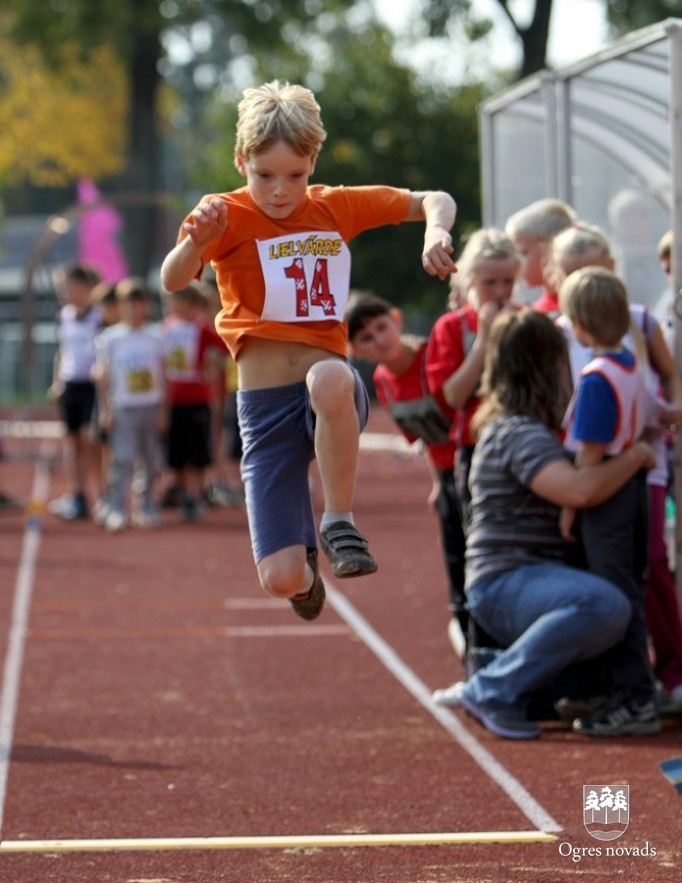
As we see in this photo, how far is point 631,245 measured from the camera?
8.20 m

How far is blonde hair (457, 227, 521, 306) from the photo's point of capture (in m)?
7.00

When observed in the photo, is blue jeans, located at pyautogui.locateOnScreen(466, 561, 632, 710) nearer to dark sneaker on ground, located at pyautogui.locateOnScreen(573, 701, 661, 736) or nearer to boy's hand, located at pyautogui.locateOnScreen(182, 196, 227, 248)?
dark sneaker on ground, located at pyautogui.locateOnScreen(573, 701, 661, 736)

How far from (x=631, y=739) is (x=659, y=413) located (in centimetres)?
134

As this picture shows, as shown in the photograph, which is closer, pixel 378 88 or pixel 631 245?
pixel 631 245

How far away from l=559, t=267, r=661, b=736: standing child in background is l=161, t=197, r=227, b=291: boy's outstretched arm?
2104 mm

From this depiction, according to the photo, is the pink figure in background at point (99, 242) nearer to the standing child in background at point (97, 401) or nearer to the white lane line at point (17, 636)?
the white lane line at point (17, 636)

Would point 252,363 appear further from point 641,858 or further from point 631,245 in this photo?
point 631,245

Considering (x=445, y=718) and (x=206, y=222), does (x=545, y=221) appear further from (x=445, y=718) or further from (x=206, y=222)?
(x=206, y=222)

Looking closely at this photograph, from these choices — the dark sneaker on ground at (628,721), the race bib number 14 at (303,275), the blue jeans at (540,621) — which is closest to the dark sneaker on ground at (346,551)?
the race bib number 14 at (303,275)

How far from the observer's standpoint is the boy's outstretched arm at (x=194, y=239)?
4.99 metres

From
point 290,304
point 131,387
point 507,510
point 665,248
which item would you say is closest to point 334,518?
point 290,304

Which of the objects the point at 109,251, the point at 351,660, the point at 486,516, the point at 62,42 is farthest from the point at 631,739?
the point at 109,251

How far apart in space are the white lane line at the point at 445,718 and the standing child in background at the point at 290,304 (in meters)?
1.16

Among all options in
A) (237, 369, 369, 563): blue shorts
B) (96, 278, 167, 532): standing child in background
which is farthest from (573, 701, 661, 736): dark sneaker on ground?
(96, 278, 167, 532): standing child in background
